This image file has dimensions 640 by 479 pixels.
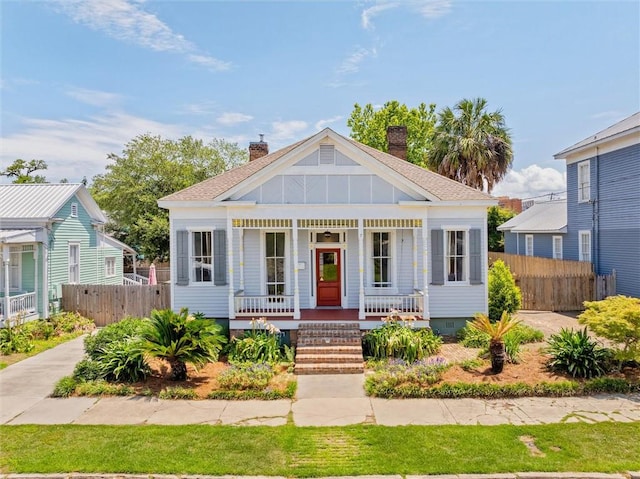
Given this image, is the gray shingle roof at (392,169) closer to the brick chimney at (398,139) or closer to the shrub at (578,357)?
the brick chimney at (398,139)

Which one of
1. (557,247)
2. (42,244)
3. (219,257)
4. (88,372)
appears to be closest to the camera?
(88,372)

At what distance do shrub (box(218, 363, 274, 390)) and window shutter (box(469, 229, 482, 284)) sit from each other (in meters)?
Result: 7.35

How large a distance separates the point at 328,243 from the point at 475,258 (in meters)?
4.79

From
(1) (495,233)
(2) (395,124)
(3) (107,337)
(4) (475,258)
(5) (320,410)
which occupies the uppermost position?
(2) (395,124)

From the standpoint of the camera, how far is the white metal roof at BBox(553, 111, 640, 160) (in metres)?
17.2

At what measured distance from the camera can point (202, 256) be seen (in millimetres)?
14070

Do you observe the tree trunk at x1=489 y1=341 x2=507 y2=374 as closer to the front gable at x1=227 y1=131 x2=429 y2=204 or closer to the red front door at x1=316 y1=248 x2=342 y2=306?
the front gable at x1=227 y1=131 x2=429 y2=204

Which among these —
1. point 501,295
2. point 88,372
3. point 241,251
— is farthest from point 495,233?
point 88,372

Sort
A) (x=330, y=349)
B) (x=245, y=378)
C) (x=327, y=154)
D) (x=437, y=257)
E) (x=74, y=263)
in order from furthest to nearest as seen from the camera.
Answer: (x=74, y=263) < (x=437, y=257) < (x=327, y=154) < (x=330, y=349) < (x=245, y=378)

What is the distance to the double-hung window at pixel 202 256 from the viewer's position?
554 inches

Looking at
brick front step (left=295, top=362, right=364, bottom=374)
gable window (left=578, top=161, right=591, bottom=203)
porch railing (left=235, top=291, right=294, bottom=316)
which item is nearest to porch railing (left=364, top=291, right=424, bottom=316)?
porch railing (left=235, top=291, right=294, bottom=316)

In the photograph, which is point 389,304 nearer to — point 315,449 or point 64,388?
point 315,449

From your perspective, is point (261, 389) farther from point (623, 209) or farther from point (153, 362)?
point (623, 209)

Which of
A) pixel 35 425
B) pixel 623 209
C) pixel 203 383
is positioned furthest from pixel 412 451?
pixel 623 209
